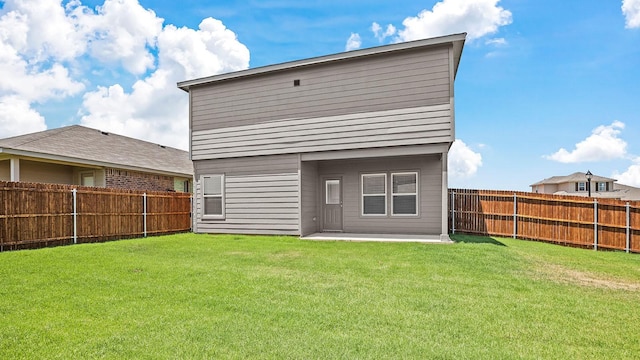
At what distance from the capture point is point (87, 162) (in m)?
13.9

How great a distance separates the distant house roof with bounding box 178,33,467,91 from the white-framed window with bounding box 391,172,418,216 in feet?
11.6

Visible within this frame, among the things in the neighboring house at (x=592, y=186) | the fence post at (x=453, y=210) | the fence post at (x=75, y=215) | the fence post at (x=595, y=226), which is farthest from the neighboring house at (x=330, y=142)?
the neighboring house at (x=592, y=186)

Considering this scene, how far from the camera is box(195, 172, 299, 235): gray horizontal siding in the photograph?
36.3ft

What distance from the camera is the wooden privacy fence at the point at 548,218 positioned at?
373 inches

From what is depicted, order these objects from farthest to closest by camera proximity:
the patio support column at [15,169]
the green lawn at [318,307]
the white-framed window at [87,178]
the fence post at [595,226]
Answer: the white-framed window at [87,178]
the patio support column at [15,169]
the fence post at [595,226]
the green lawn at [318,307]

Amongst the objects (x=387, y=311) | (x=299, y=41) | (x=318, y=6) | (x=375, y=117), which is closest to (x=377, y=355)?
(x=387, y=311)

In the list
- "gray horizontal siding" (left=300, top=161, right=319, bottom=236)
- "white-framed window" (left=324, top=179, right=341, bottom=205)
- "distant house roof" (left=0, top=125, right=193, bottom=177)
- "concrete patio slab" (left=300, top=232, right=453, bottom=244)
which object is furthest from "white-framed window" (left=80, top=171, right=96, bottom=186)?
"concrete patio slab" (left=300, top=232, right=453, bottom=244)

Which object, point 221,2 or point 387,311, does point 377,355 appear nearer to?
point 387,311

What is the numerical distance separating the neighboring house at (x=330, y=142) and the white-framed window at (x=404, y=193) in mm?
32

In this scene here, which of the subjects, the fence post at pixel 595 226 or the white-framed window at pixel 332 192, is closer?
the fence post at pixel 595 226

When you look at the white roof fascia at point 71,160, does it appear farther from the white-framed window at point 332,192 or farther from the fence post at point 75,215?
the white-framed window at point 332,192

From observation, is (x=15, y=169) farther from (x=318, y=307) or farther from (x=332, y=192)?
(x=318, y=307)

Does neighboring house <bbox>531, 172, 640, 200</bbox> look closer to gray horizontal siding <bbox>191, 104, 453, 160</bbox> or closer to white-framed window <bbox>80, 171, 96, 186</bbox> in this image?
gray horizontal siding <bbox>191, 104, 453, 160</bbox>

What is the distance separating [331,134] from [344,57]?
2.31m
